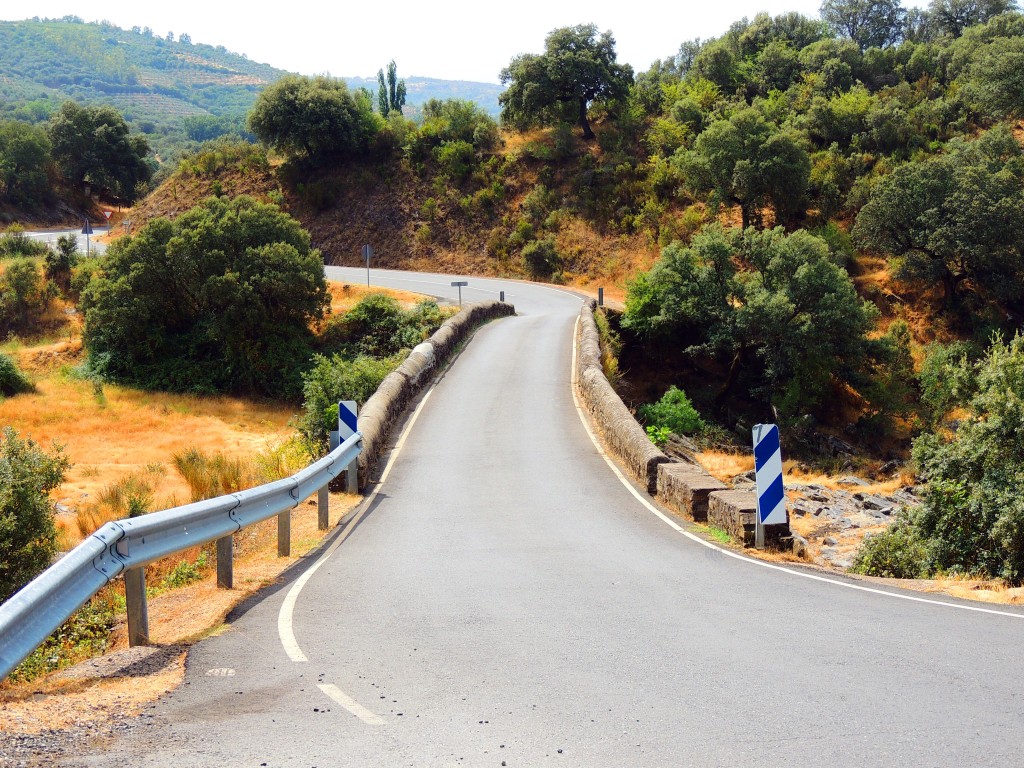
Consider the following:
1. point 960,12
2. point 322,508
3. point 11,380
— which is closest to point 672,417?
point 322,508

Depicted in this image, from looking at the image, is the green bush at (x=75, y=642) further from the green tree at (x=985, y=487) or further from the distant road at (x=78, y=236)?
the distant road at (x=78, y=236)

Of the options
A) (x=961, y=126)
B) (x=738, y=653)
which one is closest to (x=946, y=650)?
(x=738, y=653)

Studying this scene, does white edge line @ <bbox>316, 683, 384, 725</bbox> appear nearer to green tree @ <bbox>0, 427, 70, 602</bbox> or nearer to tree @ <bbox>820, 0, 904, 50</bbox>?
green tree @ <bbox>0, 427, 70, 602</bbox>

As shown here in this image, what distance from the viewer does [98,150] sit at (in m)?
74.2

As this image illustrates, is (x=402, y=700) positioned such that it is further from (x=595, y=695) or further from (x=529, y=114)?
(x=529, y=114)

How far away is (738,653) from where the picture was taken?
20.1ft

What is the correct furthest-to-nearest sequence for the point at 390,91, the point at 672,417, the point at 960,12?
1. the point at 390,91
2. the point at 960,12
3. the point at 672,417

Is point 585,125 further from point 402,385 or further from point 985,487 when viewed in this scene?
point 985,487

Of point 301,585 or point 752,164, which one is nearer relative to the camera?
point 301,585

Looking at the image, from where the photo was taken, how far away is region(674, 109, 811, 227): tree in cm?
4625

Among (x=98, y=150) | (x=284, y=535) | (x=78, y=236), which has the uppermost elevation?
(x=98, y=150)

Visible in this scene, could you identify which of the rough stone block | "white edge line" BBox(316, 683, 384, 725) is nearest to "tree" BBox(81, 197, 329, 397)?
the rough stone block

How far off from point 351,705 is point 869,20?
319 feet

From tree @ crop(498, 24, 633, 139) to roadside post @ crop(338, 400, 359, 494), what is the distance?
4948cm
